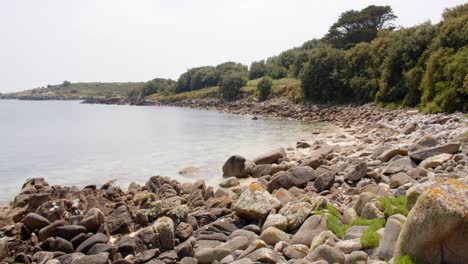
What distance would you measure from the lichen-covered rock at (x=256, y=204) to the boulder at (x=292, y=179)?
361 centimetres

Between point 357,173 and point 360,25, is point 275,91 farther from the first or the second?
point 357,173

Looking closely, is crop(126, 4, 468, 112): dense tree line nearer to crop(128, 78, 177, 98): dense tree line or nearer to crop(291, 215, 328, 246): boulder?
crop(291, 215, 328, 246): boulder

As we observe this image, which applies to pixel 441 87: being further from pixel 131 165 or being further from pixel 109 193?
pixel 109 193

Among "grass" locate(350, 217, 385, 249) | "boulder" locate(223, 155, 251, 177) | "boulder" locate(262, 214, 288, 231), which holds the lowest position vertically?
"boulder" locate(223, 155, 251, 177)

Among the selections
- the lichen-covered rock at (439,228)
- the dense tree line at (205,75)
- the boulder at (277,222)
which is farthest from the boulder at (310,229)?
the dense tree line at (205,75)

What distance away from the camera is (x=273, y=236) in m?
10.2

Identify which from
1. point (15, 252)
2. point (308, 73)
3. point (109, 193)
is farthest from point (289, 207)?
point (308, 73)

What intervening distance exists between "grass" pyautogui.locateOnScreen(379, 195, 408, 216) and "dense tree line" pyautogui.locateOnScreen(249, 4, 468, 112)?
920 inches

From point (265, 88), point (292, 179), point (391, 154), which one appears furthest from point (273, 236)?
point (265, 88)

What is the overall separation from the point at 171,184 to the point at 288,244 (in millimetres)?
10407

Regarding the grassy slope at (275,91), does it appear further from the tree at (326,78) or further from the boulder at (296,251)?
the boulder at (296,251)

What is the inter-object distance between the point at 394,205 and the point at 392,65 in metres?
43.5

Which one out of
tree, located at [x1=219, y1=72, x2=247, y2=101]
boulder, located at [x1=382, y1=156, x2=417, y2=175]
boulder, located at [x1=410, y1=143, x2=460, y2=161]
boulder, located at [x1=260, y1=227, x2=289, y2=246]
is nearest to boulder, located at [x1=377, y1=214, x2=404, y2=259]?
boulder, located at [x1=260, y1=227, x2=289, y2=246]

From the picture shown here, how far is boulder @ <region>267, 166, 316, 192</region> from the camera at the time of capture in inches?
645
